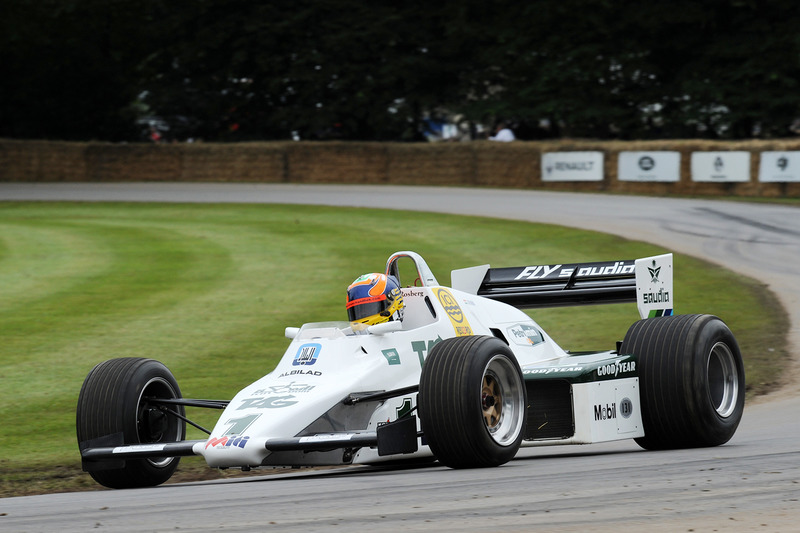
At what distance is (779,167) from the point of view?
29.8 m

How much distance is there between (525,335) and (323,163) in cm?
2894

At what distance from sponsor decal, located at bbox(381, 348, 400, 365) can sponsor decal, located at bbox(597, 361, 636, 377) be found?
4.63ft

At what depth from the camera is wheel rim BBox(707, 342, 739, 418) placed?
30.7 feet

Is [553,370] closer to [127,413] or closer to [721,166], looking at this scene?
[127,413]

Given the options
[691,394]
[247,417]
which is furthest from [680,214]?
[247,417]

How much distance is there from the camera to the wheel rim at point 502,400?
789 centimetres

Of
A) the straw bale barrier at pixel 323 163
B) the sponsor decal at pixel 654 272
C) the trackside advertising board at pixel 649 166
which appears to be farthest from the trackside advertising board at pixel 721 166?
the sponsor decal at pixel 654 272

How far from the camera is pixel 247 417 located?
7.76 metres

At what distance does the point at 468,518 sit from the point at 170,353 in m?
8.42

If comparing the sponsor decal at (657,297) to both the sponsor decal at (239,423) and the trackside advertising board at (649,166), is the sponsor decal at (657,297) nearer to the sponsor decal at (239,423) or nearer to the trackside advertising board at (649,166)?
the sponsor decal at (239,423)

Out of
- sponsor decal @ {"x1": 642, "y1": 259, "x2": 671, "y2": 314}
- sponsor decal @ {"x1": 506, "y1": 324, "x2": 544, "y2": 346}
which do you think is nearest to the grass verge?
sponsor decal @ {"x1": 642, "y1": 259, "x2": 671, "y2": 314}

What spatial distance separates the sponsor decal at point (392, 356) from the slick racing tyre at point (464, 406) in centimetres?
83

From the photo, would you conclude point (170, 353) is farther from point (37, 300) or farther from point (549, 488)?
point (549, 488)

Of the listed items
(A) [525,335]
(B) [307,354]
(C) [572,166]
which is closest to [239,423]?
(B) [307,354]
